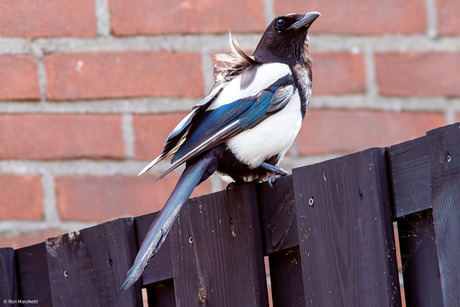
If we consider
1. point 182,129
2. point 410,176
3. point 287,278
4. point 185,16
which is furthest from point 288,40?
point 410,176

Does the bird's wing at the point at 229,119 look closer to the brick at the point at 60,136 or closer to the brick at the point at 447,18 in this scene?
the brick at the point at 60,136

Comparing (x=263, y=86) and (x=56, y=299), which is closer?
(x=56, y=299)

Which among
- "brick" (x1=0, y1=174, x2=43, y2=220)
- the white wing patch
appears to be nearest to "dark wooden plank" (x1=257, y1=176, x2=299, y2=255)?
the white wing patch

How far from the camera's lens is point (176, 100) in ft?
6.09

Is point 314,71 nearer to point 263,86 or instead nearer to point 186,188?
point 263,86

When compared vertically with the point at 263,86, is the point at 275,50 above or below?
above

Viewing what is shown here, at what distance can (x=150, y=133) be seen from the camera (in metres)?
1.84

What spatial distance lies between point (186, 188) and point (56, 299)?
38 cm

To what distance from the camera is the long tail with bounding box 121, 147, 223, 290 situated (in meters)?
1.00

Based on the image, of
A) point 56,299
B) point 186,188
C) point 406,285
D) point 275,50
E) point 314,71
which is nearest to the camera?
point 406,285

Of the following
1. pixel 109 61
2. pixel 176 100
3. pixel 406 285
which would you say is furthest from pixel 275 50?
pixel 406 285

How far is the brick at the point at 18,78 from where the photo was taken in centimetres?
181

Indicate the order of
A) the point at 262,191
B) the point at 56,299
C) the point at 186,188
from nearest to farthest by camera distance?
the point at 262,191, the point at 186,188, the point at 56,299

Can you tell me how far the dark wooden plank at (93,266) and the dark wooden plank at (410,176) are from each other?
0.56 metres
